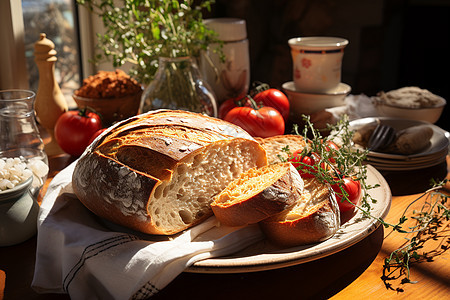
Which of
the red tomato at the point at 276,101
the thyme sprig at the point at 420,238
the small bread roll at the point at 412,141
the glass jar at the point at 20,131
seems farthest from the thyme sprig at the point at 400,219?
the glass jar at the point at 20,131

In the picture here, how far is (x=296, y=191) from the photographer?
1008mm

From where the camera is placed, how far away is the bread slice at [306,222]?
3.11ft

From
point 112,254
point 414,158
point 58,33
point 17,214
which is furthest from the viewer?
point 58,33

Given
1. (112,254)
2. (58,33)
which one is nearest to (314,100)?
(112,254)

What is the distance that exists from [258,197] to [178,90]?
76 centimetres

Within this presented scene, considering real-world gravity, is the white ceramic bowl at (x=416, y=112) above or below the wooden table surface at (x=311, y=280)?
above

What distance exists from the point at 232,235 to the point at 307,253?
0.15 m

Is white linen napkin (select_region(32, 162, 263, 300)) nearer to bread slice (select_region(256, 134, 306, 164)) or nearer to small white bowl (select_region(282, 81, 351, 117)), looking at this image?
bread slice (select_region(256, 134, 306, 164))

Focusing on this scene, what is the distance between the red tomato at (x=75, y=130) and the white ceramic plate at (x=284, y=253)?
2.67 feet

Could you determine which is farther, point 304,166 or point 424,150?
point 424,150

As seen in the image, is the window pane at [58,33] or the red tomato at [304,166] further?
the window pane at [58,33]

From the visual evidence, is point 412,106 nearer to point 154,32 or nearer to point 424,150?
point 424,150

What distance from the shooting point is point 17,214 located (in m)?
1.05

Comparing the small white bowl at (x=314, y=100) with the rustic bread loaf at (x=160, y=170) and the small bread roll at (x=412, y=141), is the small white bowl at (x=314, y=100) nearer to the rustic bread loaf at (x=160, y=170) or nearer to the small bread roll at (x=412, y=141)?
the small bread roll at (x=412, y=141)
